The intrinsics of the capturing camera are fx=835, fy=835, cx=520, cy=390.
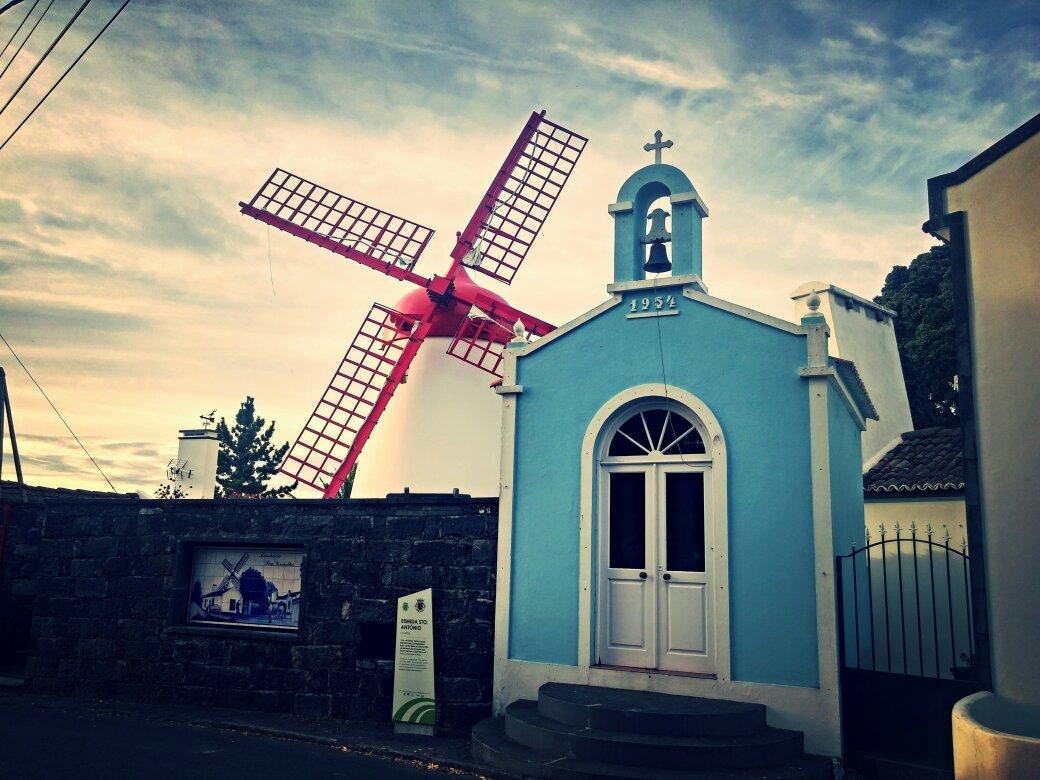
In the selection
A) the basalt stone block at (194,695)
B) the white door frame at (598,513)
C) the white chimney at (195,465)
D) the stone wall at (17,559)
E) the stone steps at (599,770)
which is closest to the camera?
the stone steps at (599,770)

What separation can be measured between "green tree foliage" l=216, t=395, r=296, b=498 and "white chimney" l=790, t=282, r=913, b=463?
59.8 feet

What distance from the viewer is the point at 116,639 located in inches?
384

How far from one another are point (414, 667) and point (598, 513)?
93.2 inches

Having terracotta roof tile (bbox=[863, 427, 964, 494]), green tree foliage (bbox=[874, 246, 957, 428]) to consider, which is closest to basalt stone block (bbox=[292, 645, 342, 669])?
terracotta roof tile (bbox=[863, 427, 964, 494])

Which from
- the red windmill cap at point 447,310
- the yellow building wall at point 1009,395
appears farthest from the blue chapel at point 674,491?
the red windmill cap at point 447,310

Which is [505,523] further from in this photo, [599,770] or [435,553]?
[599,770]

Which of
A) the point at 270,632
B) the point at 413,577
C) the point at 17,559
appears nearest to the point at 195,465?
the point at 17,559

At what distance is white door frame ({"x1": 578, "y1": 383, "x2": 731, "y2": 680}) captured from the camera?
7.33 m

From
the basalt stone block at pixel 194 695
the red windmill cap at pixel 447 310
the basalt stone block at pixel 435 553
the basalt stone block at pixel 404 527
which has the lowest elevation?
the basalt stone block at pixel 194 695

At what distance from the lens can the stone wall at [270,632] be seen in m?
8.41

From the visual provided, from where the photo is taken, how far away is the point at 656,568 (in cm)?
780

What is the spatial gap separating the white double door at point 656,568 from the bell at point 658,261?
2071 mm

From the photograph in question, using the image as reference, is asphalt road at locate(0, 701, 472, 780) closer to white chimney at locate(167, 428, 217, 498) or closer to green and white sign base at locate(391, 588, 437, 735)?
green and white sign base at locate(391, 588, 437, 735)

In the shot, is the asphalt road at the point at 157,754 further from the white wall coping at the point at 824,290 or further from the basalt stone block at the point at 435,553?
the white wall coping at the point at 824,290
